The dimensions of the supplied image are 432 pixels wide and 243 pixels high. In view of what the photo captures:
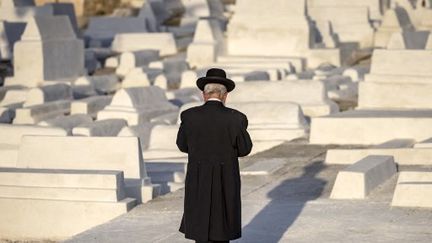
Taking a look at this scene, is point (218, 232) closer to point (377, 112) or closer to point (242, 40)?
point (377, 112)

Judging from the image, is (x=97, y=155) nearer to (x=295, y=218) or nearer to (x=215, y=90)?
(x=295, y=218)

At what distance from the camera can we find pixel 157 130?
13562 millimetres

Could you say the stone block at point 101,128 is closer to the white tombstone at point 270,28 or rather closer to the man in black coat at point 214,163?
the white tombstone at point 270,28

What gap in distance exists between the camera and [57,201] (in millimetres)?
8984

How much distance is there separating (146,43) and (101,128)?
555 inches

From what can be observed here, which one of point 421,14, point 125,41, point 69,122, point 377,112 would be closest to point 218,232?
point 377,112

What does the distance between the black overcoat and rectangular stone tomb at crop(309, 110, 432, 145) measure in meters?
6.37

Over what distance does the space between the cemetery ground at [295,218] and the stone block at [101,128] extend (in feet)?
17.2

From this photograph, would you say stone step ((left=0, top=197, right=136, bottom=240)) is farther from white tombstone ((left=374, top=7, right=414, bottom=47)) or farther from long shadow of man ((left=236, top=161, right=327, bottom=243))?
white tombstone ((left=374, top=7, right=414, bottom=47))

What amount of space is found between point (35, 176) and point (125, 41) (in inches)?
813

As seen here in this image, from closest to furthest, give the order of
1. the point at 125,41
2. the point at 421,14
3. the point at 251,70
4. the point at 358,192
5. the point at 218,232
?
the point at 218,232 < the point at 358,192 < the point at 251,70 < the point at 125,41 < the point at 421,14

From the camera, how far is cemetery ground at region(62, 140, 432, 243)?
7227 mm

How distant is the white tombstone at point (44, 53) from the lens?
22141 mm

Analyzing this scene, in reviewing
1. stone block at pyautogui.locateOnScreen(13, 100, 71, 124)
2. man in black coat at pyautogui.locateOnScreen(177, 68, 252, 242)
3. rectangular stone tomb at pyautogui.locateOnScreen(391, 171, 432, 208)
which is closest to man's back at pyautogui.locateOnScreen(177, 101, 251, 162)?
man in black coat at pyautogui.locateOnScreen(177, 68, 252, 242)
